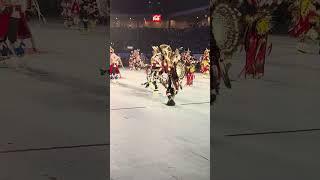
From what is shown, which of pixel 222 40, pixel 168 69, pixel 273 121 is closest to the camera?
pixel 222 40

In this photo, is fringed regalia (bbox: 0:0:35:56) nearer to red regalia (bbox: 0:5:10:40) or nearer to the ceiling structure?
red regalia (bbox: 0:5:10:40)

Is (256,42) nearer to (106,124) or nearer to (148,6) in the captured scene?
(106,124)

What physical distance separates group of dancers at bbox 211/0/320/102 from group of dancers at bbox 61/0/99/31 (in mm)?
867

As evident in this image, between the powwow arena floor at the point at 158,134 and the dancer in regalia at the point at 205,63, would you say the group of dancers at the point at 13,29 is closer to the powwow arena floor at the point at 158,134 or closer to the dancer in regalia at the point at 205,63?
the powwow arena floor at the point at 158,134

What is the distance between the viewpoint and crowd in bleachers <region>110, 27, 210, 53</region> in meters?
7.41

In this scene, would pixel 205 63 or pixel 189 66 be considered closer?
pixel 189 66

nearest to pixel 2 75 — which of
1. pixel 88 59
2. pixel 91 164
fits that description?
pixel 88 59

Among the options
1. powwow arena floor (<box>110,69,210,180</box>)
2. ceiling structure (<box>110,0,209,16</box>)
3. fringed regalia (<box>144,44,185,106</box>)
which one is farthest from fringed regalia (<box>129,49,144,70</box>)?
fringed regalia (<box>144,44,185,106</box>)

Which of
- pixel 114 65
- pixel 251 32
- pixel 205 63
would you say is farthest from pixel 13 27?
pixel 205 63

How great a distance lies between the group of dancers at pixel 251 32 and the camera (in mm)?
3344

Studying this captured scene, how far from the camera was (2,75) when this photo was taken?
278 centimetres

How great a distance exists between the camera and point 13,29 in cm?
282

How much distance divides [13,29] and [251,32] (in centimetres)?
162

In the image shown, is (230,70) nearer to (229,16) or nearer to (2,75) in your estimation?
(229,16)
